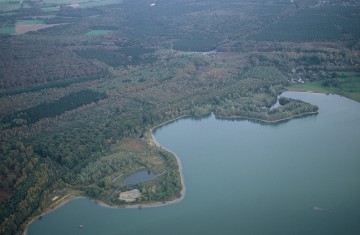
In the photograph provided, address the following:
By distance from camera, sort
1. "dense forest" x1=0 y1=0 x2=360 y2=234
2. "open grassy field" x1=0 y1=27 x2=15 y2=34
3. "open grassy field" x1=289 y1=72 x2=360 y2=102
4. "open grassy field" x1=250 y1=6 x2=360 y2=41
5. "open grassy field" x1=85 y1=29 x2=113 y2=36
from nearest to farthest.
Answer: "dense forest" x1=0 y1=0 x2=360 y2=234, "open grassy field" x1=289 y1=72 x2=360 y2=102, "open grassy field" x1=250 y1=6 x2=360 y2=41, "open grassy field" x1=85 y1=29 x2=113 y2=36, "open grassy field" x1=0 y1=27 x2=15 y2=34

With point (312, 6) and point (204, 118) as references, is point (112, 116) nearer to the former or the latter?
point (204, 118)

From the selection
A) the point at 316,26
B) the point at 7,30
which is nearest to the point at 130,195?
the point at 316,26

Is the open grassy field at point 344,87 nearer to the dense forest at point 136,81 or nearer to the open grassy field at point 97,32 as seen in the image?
the dense forest at point 136,81

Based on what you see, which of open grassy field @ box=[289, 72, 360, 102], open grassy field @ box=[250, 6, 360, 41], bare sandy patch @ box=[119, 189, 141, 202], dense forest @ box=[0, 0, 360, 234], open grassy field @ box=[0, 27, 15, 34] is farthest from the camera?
open grassy field @ box=[0, 27, 15, 34]

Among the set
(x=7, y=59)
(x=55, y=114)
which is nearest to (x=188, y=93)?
(x=55, y=114)

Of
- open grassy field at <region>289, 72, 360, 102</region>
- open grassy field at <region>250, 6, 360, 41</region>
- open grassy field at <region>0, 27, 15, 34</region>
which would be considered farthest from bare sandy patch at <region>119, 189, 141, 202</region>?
open grassy field at <region>0, 27, 15, 34</region>

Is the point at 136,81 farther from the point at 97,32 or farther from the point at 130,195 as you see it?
the point at 97,32

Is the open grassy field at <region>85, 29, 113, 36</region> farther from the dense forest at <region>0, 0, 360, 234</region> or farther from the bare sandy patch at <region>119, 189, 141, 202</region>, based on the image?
the bare sandy patch at <region>119, 189, 141, 202</region>

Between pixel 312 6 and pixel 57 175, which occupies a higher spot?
pixel 312 6
